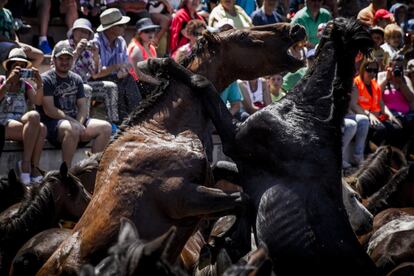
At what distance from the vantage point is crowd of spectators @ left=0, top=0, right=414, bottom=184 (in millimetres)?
11547

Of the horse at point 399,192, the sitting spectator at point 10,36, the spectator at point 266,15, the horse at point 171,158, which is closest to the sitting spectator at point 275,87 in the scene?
the spectator at point 266,15

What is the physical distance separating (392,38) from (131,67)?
589 centimetres

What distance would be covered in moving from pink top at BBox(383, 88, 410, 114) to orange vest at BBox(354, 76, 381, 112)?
0.75 metres

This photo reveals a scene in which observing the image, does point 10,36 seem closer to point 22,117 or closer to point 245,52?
point 22,117

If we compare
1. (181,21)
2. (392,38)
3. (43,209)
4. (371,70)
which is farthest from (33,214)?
(392,38)

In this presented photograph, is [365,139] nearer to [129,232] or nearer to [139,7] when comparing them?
[139,7]

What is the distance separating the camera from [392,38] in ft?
57.6

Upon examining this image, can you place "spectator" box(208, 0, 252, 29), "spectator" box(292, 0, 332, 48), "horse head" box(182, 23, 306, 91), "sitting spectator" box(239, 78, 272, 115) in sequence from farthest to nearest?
"spectator" box(292, 0, 332, 48) < "spectator" box(208, 0, 252, 29) < "sitting spectator" box(239, 78, 272, 115) < "horse head" box(182, 23, 306, 91)

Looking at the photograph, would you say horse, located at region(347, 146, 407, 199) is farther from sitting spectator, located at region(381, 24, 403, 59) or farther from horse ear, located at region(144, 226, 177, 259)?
horse ear, located at region(144, 226, 177, 259)

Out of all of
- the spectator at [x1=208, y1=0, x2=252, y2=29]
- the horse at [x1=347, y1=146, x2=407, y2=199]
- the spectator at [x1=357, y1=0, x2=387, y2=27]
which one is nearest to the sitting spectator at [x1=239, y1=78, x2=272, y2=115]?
the spectator at [x1=208, y1=0, x2=252, y2=29]

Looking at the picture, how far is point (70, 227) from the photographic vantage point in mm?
9375

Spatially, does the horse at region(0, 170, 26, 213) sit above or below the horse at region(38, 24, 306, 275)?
below

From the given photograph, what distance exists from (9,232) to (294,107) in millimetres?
3030

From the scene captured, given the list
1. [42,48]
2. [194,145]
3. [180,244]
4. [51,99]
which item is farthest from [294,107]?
[42,48]
